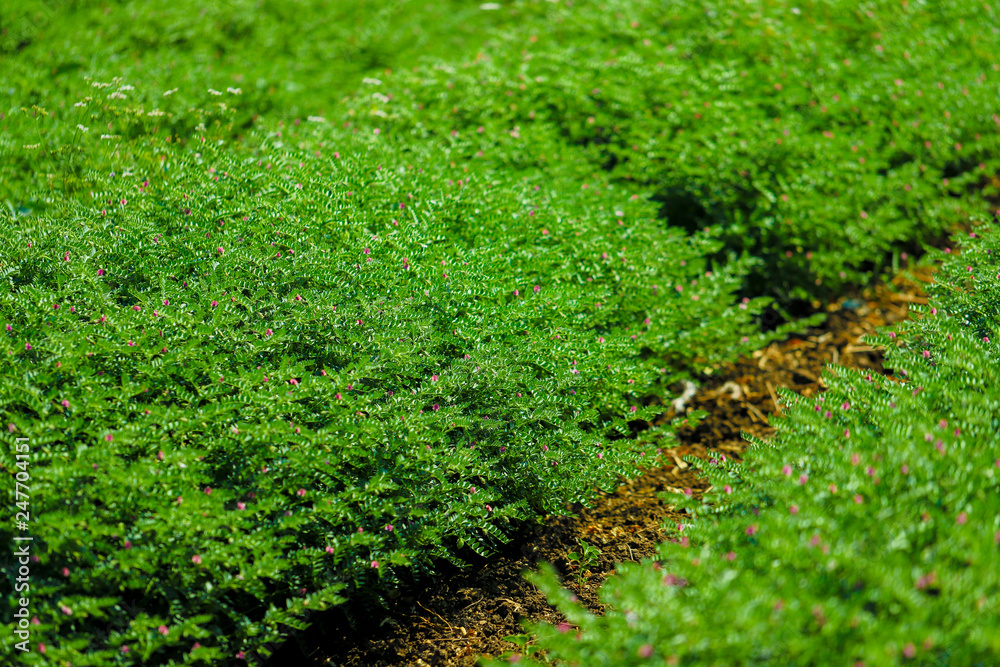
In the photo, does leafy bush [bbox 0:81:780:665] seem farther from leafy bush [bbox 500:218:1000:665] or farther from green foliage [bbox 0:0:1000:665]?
leafy bush [bbox 500:218:1000:665]

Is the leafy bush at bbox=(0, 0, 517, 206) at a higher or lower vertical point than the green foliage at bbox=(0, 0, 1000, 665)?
higher

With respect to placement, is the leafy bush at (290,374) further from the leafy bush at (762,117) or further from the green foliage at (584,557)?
the leafy bush at (762,117)

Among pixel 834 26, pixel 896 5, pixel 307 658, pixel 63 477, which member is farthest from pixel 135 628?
pixel 896 5

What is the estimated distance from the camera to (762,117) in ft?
15.6

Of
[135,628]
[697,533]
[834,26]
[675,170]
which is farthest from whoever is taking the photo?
[834,26]

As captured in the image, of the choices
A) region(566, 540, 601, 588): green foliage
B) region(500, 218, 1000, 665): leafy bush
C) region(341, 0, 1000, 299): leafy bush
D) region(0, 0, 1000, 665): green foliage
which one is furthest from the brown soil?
region(341, 0, 1000, 299): leafy bush

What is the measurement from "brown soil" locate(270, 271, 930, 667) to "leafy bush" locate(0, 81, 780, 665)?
14cm

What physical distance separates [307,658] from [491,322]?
4.78ft

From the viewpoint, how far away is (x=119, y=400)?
2346 mm

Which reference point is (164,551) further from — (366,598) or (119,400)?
(366,598)

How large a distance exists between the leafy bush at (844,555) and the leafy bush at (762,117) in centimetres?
223

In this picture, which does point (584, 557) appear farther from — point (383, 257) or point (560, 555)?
point (383, 257)

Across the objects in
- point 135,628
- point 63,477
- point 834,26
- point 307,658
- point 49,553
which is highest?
point 834,26

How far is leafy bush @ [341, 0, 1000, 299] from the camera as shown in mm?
4496
